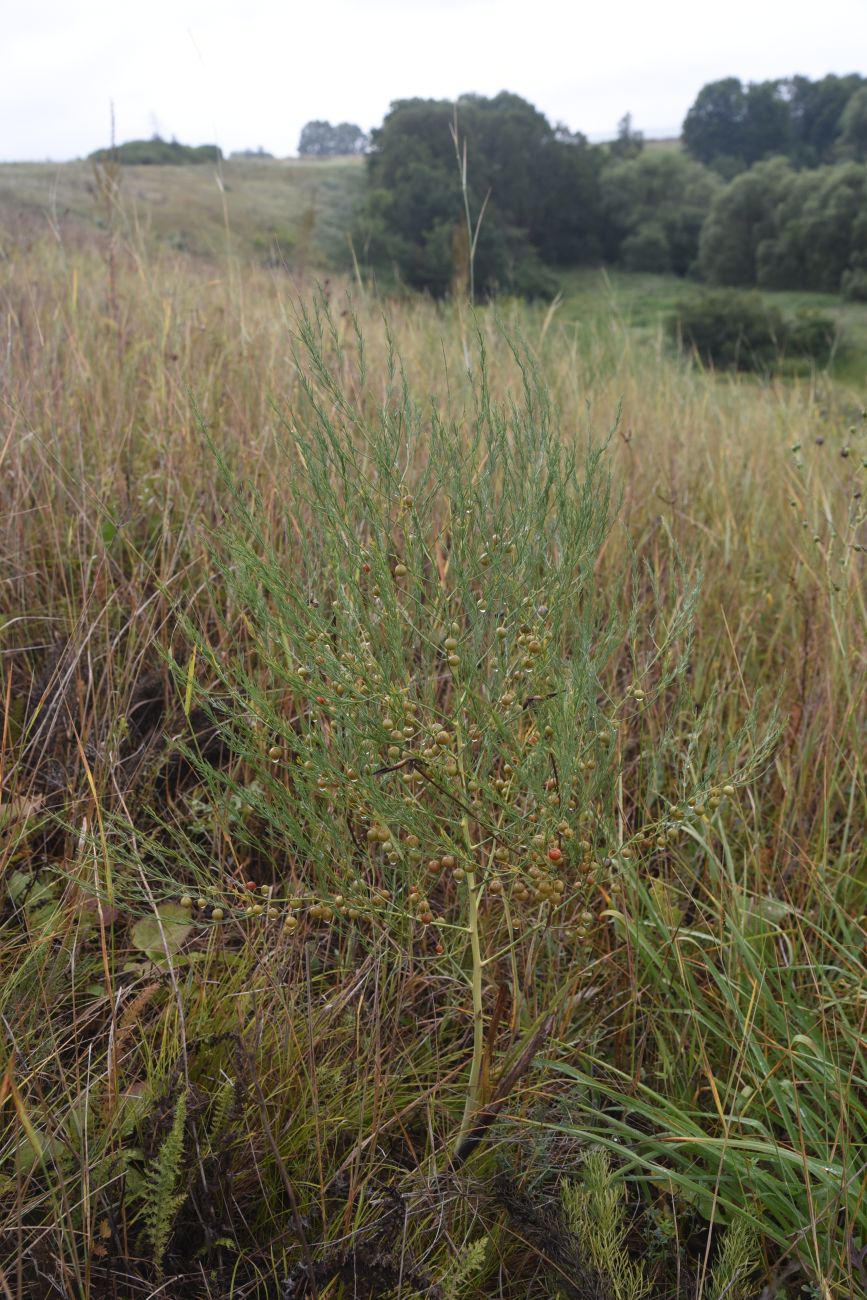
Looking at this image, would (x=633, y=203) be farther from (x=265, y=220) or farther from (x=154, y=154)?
(x=154, y=154)

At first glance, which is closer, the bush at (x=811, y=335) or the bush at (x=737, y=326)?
the bush at (x=811, y=335)

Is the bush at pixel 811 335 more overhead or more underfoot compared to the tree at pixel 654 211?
more underfoot

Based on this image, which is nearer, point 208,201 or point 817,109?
point 208,201

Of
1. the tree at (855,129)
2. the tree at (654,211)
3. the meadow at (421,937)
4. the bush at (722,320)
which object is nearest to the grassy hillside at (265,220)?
the bush at (722,320)

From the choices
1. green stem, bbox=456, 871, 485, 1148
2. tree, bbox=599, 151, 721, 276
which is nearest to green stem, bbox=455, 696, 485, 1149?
green stem, bbox=456, 871, 485, 1148

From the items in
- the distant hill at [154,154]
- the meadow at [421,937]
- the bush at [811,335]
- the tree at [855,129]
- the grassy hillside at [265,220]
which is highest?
the tree at [855,129]

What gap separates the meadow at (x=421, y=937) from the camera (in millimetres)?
1204

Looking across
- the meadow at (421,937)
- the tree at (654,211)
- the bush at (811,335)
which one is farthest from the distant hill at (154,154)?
the meadow at (421,937)

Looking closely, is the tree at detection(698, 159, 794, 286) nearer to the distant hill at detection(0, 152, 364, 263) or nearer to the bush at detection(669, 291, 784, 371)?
the bush at detection(669, 291, 784, 371)

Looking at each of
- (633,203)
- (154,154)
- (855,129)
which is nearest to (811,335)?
(633,203)

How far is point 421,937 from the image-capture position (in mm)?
1564

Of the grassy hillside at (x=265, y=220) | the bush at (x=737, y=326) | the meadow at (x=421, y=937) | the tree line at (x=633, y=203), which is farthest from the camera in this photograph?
the tree line at (x=633, y=203)

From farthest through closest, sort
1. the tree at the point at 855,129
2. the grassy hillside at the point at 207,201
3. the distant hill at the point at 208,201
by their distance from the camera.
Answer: the tree at the point at 855,129, the grassy hillside at the point at 207,201, the distant hill at the point at 208,201

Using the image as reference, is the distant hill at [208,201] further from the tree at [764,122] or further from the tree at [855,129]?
the tree at [855,129]
